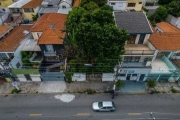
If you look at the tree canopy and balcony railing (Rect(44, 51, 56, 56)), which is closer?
the tree canopy

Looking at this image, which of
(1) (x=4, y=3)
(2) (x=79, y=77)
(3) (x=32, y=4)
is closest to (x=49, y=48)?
(2) (x=79, y=77)

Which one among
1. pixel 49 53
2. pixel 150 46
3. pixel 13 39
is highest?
pixel 150 46

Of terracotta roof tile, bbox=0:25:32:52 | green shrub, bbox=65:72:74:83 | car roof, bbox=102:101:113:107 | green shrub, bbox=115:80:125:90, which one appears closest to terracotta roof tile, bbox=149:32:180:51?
green shrub, bbox=115:80:125:90

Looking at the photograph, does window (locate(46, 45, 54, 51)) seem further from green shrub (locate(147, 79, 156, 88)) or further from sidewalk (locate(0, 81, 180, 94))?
green shrub (locate(147, 79, 156, 88))

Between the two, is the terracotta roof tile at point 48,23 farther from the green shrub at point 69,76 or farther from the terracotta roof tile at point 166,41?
the terracotta roof tile at point 166,41

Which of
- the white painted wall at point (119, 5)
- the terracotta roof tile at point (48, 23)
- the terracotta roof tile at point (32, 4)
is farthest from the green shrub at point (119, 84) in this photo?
the terracotta roof tile at point (32, 4)

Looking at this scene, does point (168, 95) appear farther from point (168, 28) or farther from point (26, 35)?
point (26, 35)

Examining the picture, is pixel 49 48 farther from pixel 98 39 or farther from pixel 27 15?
pixel 27 15
